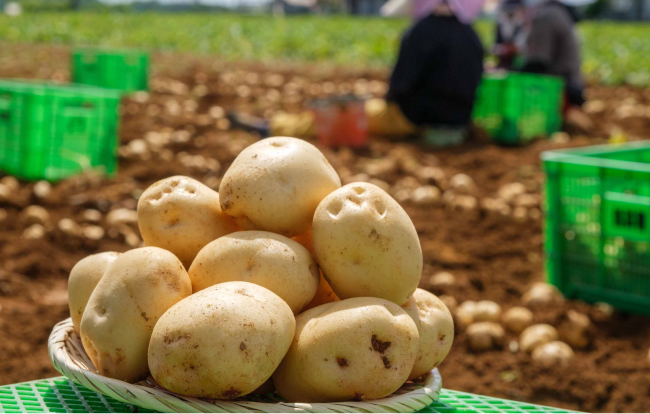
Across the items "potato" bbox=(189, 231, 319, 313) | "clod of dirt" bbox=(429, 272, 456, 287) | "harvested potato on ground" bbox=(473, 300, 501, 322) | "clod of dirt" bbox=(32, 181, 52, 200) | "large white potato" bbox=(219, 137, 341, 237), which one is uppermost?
"large white potato" bbox=(219, 137, 341, 237)

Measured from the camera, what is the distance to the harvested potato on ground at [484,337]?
2.88m

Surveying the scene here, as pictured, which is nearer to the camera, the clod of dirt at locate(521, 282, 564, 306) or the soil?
the soil

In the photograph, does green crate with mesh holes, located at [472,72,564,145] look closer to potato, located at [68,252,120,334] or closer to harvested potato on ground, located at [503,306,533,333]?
harvested potato on ground, located at [503,306,533,333]

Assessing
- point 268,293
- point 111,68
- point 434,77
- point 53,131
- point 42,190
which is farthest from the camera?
point 111,68

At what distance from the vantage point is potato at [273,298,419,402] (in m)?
1.37

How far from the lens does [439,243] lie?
4023 mm

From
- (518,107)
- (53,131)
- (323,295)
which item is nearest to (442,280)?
(323,295)

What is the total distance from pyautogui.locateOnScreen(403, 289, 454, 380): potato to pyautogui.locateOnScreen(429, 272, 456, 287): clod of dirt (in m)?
1.77

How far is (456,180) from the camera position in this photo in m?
4.88

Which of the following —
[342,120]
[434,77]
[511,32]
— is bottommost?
[342,120]

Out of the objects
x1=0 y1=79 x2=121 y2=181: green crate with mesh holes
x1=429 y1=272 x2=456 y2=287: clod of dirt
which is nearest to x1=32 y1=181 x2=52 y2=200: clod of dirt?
x1=0 y1=79 x2=121 y2=181: green crate with mesh holes

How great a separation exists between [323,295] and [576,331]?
1656mm

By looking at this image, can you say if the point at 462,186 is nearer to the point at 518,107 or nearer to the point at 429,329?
the point at 518,107

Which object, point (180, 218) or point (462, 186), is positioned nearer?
point (180, 218)
